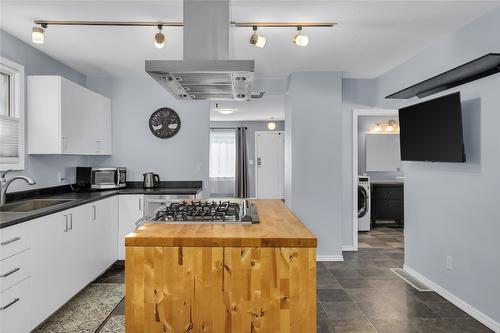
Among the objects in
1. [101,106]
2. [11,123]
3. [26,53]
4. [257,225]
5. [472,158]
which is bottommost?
[257,225]

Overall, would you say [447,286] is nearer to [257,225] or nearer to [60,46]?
[257,225]

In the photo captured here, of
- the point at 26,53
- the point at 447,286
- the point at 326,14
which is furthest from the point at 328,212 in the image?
the point at 26,53

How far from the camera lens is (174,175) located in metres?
4.82

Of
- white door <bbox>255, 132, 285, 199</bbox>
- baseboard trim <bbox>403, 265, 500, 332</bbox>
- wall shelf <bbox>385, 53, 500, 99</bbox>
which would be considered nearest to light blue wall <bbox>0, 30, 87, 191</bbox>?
wall shelf <bbox>385, 53, 500, 99</bbox>

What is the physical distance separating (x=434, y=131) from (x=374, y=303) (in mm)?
1674

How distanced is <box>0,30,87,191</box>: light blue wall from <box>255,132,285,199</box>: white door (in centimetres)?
592

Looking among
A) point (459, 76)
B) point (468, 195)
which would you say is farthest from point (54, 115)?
point (468, 195)

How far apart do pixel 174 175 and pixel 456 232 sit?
343cm

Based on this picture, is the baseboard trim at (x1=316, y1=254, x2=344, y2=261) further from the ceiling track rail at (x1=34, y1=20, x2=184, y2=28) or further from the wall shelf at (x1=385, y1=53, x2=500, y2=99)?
the ceiling track rail at (x1=34, y1=20, x2=184, y2=28)

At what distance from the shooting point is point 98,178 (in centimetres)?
436

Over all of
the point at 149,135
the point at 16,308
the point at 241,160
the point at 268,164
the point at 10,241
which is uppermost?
the point at 149,135

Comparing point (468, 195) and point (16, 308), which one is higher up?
point (468, 195)

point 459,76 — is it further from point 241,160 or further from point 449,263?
point 241,160

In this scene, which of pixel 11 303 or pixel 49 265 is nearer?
pixel 11 303
